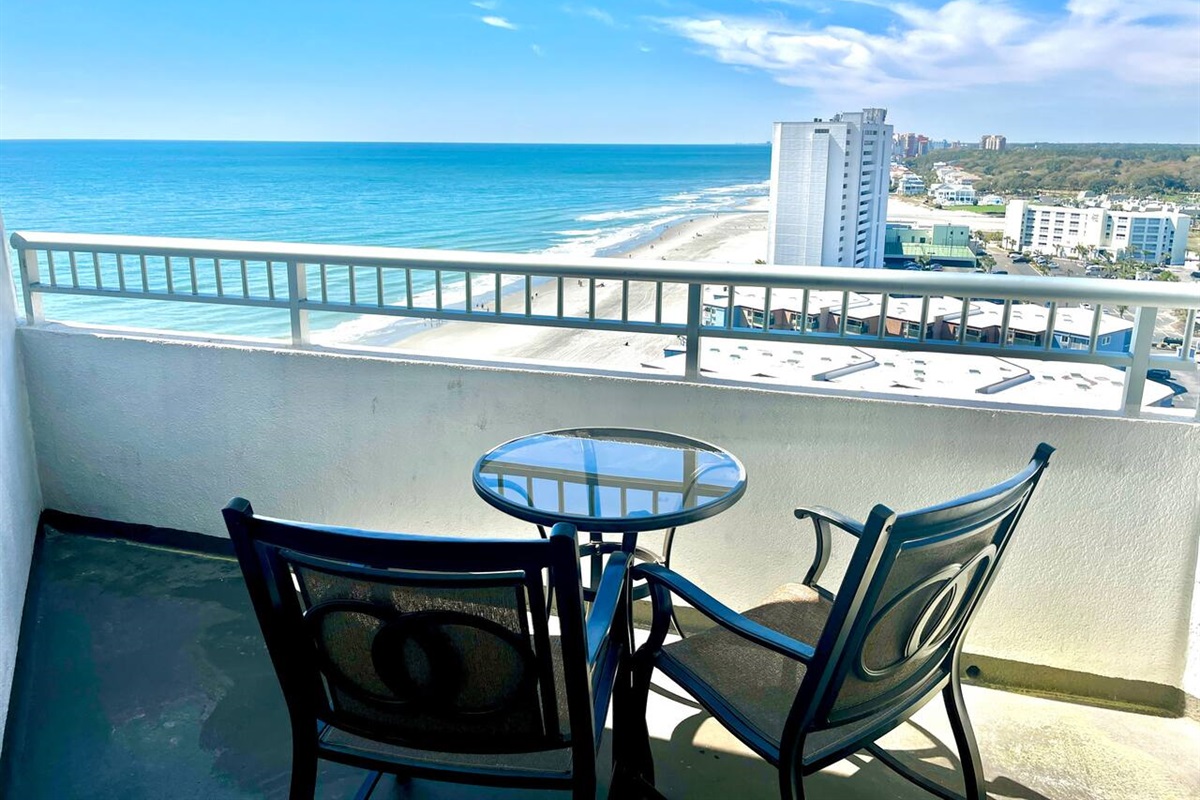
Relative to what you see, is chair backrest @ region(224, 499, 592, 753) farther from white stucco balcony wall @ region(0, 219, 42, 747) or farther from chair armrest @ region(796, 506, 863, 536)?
white stucco balcony wall @ region(0, 219, 42, 747)

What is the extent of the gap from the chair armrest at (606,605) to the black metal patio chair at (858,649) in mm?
55

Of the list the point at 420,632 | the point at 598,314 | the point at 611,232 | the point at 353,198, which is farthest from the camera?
the point at 353,198

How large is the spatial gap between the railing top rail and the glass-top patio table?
50 cm

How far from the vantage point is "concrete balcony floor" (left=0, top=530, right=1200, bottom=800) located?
2064 millimetres

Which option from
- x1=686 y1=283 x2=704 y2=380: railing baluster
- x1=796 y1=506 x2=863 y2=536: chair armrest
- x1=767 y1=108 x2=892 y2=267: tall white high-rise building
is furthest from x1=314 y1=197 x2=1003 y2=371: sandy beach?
x1=796 y1=506 x2=863 y2=536: chair armrest

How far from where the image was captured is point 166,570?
10.5 feet

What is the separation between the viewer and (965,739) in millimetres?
1841

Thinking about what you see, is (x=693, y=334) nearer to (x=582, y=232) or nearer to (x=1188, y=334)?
(x=1188, y=334)

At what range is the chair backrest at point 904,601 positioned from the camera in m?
1.32

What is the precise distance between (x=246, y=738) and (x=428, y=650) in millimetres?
1222

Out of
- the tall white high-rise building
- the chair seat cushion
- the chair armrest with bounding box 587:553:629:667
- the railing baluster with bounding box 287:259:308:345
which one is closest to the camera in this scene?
the chair armrest with bounding box 587:553:629:667

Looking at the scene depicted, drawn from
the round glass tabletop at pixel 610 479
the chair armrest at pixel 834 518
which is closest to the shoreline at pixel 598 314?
the round glass tabletop at pixel 610 479

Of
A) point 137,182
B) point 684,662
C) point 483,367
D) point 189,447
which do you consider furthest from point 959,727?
point 137,182

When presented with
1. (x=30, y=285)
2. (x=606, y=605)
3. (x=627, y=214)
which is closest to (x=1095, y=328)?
(x=606, y=605)
